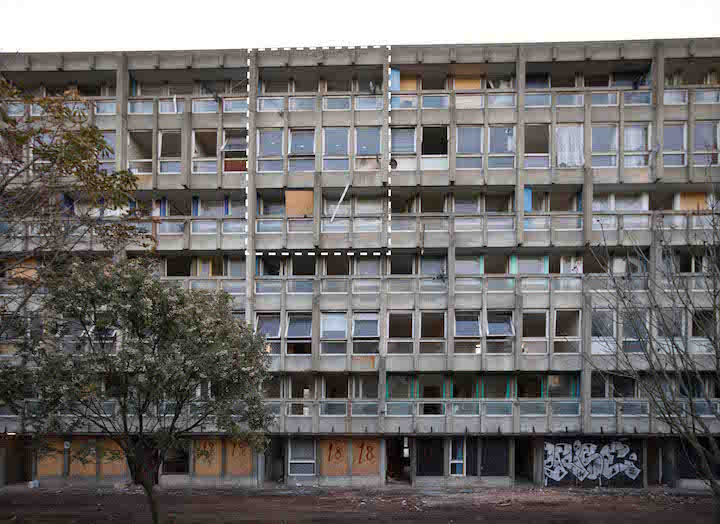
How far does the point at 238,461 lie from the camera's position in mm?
26000

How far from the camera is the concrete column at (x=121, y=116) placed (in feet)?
89.8

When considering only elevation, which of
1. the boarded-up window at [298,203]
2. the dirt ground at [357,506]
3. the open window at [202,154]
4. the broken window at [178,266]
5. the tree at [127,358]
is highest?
the open window at [202,154]

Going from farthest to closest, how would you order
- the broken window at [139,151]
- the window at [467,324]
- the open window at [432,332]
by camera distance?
1. the broken window at [139,151]
2. the open window at [432,332]
3. the window at [467,324]

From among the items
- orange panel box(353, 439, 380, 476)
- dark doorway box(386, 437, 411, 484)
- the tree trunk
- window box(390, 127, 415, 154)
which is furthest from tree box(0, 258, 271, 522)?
window box(390, 127, 415, 154)

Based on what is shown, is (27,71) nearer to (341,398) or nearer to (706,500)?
(341,398)

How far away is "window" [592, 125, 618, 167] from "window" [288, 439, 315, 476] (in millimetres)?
19775

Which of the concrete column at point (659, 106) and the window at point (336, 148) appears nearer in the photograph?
the concrete column at point (659, 106)

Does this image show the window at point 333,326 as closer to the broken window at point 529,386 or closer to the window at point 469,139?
the broken window at point 529,386

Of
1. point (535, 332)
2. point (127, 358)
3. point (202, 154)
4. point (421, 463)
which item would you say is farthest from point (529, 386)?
point (202, 154)

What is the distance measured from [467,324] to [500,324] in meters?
1.59

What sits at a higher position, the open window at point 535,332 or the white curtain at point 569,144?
the white curtain at point 569,144

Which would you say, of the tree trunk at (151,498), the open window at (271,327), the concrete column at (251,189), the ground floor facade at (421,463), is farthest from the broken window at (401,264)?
the tree trunk at (151,498)

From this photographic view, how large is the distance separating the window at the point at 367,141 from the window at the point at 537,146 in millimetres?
7519

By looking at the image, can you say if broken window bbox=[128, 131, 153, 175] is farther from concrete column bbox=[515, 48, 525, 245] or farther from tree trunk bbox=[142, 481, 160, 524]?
concrete column bbox=[515, 48, 525, 245]
